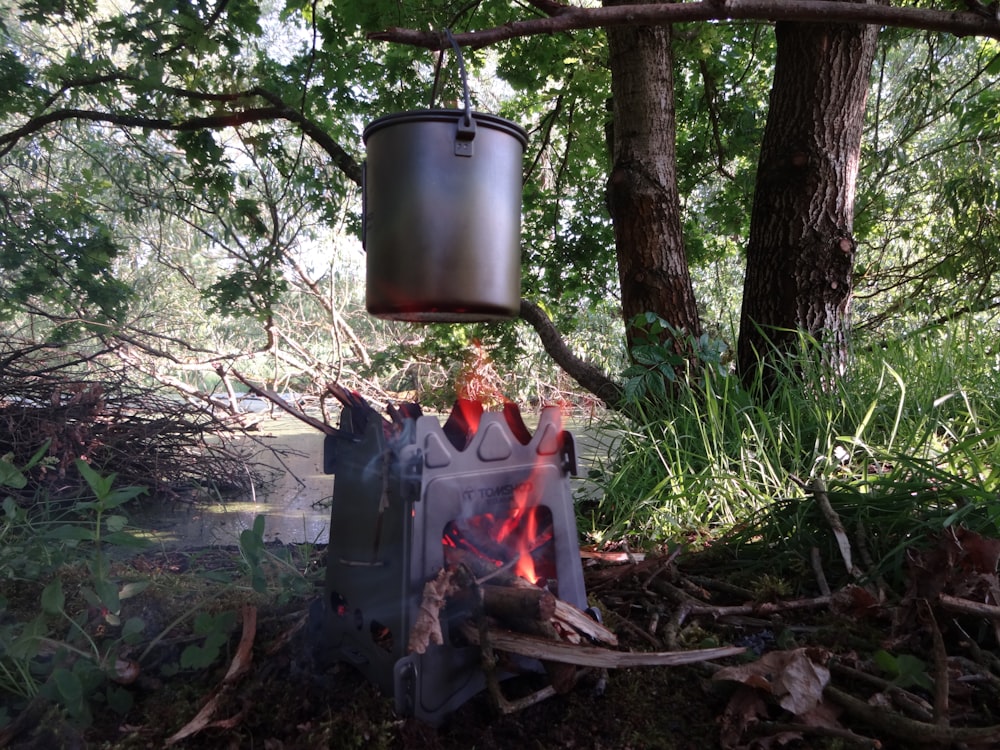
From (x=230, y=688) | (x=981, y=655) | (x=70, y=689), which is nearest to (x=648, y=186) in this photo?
(x=981, y=655)

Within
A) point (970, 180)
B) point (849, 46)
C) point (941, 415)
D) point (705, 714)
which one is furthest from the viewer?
point (970, 180)

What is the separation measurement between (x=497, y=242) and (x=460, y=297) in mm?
157

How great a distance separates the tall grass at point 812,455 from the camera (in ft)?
5.55

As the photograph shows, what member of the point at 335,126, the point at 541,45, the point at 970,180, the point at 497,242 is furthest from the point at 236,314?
the point at 970,180

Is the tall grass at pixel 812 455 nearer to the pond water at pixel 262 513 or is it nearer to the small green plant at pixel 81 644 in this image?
the pond water at pixel 262 513

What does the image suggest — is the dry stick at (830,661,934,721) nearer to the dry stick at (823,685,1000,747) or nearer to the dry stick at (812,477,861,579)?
the dry stick at (823,685,1000,747)

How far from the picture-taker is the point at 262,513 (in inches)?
131

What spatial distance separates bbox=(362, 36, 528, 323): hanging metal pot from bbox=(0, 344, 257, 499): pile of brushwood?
7.63 ft

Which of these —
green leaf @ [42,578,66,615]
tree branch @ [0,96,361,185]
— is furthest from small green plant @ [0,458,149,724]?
tree branch @ [0,96,361,185]

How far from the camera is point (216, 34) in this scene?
3223mm

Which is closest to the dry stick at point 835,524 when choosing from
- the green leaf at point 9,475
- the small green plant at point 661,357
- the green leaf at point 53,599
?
the small green plant at point 661,357

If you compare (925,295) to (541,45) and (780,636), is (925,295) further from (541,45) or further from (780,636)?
(780,636)

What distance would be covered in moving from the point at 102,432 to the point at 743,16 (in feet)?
11.3

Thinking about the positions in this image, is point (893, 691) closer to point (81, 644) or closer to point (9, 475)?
point (81, 644)
